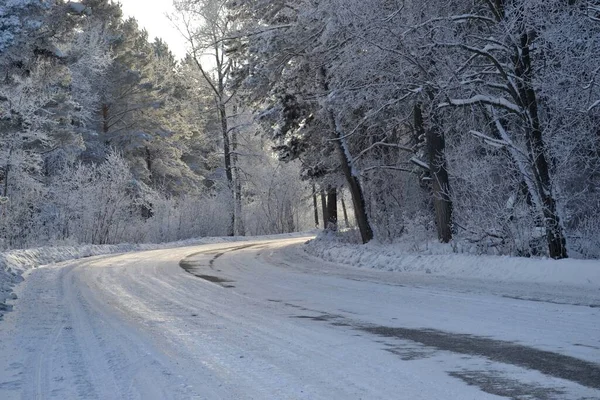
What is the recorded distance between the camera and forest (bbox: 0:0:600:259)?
A: 12789 millimetres

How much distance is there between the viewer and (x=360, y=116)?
21312mm

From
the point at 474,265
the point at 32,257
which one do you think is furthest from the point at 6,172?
the point at 474,265

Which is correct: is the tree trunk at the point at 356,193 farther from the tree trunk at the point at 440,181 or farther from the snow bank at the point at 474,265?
the tree trunk at the point at 440,181

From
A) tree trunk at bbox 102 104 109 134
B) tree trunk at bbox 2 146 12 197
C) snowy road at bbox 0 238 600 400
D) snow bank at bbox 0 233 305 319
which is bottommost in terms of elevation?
snowy road at bbox 0 238 600 400

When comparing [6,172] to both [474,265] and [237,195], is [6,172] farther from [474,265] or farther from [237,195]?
[474,265]

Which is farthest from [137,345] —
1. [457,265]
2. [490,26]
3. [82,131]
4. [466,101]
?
[82,131]

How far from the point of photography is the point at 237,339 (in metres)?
6.75

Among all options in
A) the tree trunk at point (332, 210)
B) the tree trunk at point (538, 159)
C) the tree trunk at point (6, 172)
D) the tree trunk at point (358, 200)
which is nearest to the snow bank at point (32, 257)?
the tree trunk at point (6, 172)

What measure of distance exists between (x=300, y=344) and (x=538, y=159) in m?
8.14

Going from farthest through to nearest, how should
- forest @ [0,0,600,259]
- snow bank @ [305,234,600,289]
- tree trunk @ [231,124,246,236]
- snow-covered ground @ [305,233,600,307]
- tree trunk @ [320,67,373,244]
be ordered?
tree trunk @ [231,124,246,236]
tree trunk @ [320,67,373,244]
forest @ [0,0,600,259]
snow bank @ [305,234,600,289]
snow-covered ground @ [305,233,600,307]

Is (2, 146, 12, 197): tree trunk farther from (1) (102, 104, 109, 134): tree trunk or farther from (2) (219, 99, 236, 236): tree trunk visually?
(2) (219, 99, 236, 236): tree trunk

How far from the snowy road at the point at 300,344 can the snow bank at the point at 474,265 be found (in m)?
1.66

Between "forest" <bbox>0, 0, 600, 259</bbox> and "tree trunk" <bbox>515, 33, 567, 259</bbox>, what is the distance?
0.04 meters

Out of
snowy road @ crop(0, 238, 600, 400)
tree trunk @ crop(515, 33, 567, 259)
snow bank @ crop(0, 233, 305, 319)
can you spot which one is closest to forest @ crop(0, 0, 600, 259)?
tree trunk @ crop(515, 33, 567, 259)
